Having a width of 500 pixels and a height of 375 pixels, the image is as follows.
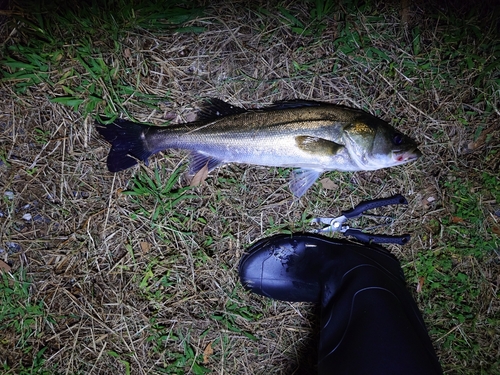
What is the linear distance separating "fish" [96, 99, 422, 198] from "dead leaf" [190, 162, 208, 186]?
1.1 inches

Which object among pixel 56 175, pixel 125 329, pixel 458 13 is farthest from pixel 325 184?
pixel 56 175

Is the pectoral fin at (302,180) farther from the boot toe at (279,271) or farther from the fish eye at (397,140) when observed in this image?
the fish eye at (397,140)

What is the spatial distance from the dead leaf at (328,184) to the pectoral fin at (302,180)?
14 centimetres

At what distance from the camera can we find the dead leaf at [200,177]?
282 centimetres

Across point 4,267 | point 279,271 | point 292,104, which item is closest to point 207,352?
point 279,271

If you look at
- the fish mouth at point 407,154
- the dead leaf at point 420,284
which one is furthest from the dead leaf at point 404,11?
the dead leaf at point 420,284

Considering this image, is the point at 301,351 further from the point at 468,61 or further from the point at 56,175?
the point at 468,61

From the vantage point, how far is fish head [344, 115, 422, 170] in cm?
254

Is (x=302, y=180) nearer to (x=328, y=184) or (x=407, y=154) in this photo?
(x=328, y=184)

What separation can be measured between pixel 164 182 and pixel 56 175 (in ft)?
3.02

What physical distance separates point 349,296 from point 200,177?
1483 mm

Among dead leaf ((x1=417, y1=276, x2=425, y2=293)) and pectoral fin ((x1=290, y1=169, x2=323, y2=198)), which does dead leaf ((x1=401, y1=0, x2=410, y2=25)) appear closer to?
pectoral fin ((x1=290, y1=169, x2=323, y2=198))

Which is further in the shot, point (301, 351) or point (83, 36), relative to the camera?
point (301, 351)

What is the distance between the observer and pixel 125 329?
291 centimetres
